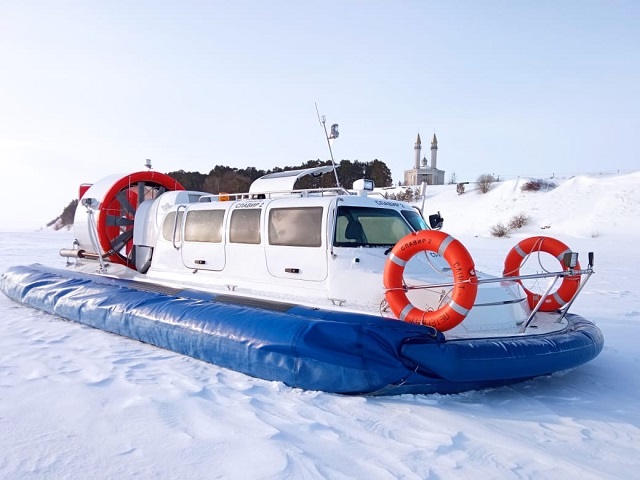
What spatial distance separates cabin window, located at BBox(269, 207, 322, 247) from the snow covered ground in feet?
4.71

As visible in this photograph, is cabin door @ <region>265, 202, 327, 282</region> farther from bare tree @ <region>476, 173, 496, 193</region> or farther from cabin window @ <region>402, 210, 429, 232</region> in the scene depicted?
bare tree @ <region>476, 173, 496, 193</region>

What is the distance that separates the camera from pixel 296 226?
5023 millimetres

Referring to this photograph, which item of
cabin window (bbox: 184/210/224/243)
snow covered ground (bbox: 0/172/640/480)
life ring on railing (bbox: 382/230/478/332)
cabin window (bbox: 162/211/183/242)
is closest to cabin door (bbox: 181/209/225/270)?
cabin window (bbox: 184/210/224/243)

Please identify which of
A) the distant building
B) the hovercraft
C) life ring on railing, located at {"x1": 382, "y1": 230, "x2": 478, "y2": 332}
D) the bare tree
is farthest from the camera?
the distant building

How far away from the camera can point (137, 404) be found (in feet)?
10.8

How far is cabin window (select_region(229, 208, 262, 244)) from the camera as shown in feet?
17.8

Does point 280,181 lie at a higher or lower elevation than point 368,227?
higher

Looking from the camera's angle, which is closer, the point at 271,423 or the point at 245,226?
the point at 271,423

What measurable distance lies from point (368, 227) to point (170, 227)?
2.93m

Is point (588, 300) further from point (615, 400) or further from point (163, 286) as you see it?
point (163, 286)

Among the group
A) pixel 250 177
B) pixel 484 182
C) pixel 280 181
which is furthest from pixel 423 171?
pixel 280 181

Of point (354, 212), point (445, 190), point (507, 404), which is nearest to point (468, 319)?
point (507, 404)

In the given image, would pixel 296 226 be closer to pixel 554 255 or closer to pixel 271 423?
pixel 271 423

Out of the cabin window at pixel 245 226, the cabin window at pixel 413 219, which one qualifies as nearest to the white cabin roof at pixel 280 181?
the cabin window at pixel 245 226
